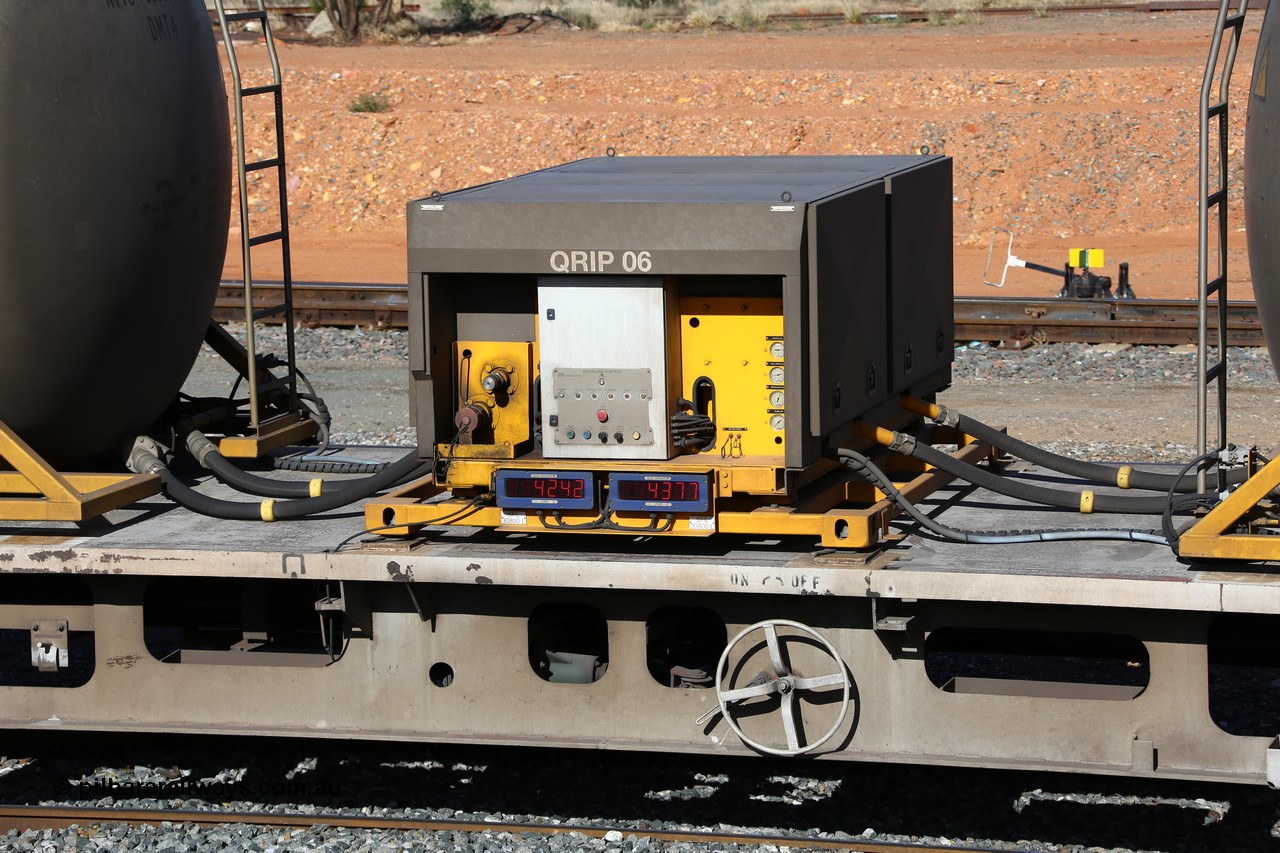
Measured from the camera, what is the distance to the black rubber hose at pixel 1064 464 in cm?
762

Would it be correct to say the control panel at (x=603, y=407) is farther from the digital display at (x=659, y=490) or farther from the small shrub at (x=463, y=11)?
the small shrub at (x=463, y=11)

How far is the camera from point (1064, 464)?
25.9 ft

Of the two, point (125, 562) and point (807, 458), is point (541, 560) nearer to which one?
point (807, 458)

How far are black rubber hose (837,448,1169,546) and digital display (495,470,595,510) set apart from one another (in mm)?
996

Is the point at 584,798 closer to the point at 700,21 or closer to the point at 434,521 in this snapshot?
the point at 434,521

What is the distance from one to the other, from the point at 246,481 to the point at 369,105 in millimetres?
23912

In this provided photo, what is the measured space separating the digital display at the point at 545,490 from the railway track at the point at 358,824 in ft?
4.19

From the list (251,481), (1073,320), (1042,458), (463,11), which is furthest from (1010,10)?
(251,481)

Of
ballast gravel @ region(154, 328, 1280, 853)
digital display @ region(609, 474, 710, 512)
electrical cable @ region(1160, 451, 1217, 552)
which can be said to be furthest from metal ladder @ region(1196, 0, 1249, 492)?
digital display @ region(609, 474, 710, 512)

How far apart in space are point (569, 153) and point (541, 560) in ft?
74.5

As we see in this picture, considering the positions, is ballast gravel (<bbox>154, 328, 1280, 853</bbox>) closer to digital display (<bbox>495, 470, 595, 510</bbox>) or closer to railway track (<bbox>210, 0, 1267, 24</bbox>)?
digital display (<bbox>495, 470, 595, 510</bbox>)

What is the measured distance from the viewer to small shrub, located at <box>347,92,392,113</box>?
31.0m

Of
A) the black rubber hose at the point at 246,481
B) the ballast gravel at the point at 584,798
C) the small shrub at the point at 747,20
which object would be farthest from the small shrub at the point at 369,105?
the ballast gravel at the point at 584,798

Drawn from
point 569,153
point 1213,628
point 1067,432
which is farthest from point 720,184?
point 569,153
